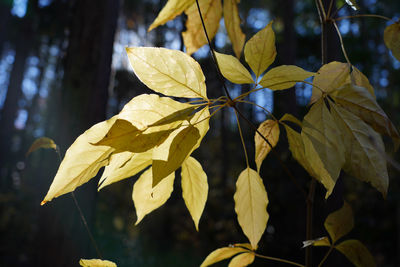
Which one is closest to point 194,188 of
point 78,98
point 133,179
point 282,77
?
point 282,77

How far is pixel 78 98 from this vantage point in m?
1.30

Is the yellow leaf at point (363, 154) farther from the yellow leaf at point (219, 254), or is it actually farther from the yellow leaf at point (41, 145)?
the yellow leaf at point (41, 145)

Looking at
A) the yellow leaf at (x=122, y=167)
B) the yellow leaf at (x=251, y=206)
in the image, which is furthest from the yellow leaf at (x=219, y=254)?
the yellow leaf at (x=122, y=167)

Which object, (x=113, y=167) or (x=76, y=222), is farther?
(x=76, y=222)

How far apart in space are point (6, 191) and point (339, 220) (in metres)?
8.19

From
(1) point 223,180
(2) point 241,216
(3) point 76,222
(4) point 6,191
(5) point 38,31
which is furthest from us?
(5) point 38,31

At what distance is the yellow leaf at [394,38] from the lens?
31 centimetres

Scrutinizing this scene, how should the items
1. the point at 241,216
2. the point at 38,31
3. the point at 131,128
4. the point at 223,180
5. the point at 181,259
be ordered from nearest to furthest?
the point at 131,128 < the point at 241,216 < the point at 181,259 < the point at 223,180 < the point at 38,31

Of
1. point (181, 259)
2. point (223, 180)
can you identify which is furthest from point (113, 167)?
point (223, 180)

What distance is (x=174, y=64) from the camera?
0.28m

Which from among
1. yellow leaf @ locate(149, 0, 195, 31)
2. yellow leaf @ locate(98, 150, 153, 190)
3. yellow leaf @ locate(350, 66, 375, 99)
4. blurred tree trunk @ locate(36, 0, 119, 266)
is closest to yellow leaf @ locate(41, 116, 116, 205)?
yellow leaf @ locate(98, 150, 153, 190)

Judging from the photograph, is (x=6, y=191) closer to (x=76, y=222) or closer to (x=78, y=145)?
(x=76, y=222)

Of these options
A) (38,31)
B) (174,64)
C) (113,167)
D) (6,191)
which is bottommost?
(6,191)

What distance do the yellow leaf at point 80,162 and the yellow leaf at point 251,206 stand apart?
18cm
